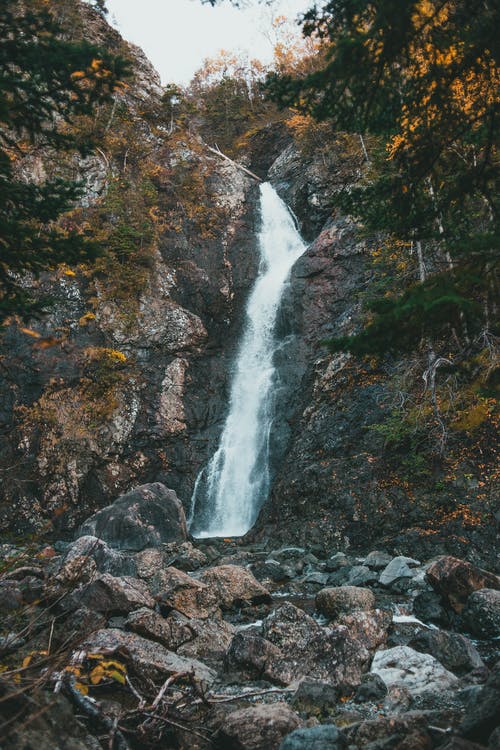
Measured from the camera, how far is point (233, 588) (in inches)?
361

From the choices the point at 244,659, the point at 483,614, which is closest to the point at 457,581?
the point at 483,614

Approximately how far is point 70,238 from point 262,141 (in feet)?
123

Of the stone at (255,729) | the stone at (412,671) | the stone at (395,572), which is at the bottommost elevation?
the stone at (395,572)

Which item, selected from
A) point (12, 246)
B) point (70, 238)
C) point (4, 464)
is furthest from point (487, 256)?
point (4, 464)

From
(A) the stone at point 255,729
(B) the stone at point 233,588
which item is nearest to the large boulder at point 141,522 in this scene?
(B) the stone at point 233,588

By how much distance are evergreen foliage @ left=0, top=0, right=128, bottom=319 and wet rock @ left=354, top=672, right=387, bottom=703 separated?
6034 millimetres

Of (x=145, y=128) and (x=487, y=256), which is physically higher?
(x=145, y=128)

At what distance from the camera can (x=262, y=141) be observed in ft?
127

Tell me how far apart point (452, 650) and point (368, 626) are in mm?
1135

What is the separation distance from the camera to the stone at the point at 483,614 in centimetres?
683

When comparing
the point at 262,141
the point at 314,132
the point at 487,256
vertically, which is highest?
the point at 262,141

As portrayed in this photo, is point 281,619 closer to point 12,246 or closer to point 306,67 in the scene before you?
point 12,246

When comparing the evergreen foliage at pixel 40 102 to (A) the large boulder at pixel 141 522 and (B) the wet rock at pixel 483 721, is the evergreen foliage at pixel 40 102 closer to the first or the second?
(B) the wet rock at pixel 483 721

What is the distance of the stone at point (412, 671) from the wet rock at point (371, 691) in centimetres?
12
